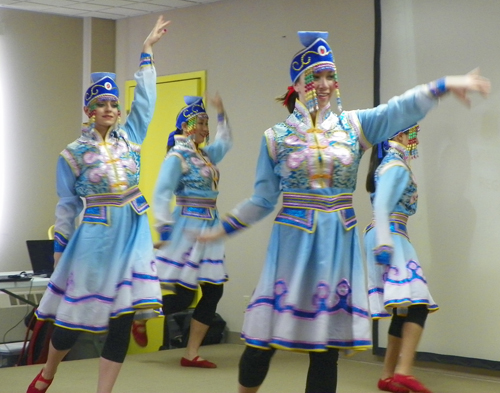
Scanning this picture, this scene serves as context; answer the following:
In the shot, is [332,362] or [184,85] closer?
[332,362]

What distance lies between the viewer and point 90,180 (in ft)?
12.3

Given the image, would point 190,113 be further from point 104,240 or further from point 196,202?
point 104,240

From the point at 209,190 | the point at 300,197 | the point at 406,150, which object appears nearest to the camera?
the point at 300,197

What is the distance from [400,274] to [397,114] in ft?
4.49

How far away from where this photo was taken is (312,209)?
112 inches

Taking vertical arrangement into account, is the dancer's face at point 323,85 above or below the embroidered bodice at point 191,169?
above

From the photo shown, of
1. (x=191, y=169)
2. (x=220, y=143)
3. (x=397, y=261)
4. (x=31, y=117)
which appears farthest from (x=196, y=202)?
(x=31, y=117)

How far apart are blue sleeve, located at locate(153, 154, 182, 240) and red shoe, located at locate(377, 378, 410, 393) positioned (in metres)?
1.39

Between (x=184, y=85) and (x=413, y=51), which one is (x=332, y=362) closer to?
(x=413, y=51)

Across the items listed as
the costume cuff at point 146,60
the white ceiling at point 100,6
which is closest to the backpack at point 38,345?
the costume cuff at point 146,60

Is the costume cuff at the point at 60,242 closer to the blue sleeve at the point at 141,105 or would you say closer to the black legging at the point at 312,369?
the blue sleeve at the point at 141,105

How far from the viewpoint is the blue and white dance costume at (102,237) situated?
3642 mm

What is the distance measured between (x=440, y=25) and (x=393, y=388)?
2.27 meters

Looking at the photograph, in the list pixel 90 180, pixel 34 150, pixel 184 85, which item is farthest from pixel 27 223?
pixel 90 180
